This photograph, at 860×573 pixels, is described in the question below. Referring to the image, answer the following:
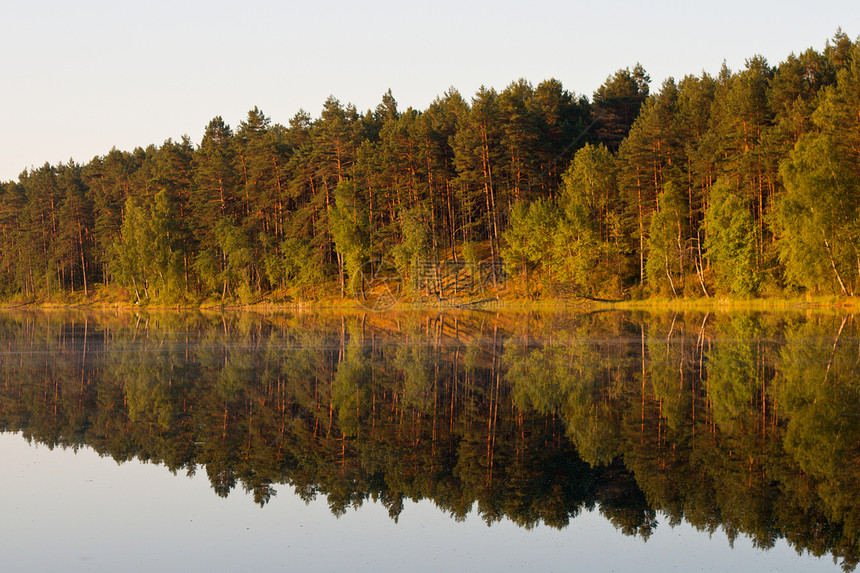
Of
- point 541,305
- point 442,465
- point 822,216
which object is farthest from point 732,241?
point 442,465

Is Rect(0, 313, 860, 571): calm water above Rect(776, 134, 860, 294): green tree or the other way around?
the other way around

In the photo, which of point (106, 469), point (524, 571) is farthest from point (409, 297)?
point (524, 571)

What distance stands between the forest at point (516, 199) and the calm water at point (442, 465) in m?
35.8

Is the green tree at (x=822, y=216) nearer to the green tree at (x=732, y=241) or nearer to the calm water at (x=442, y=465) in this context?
the green tree at (x=732, y=241)

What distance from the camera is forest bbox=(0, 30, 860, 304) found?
58594 millimetres

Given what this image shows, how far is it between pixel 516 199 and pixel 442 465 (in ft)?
221

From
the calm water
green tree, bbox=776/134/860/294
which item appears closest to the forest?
green tree, bbox=776/134/860/294

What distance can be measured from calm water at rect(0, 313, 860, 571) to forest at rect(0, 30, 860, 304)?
3583 cm

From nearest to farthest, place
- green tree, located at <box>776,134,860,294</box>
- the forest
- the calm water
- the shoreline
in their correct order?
the calm water → green tree, located at <box>776,134,860,294</box> → the shoreline → the forest

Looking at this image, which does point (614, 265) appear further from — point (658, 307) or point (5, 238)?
point (5, 238)

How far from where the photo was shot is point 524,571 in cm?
854

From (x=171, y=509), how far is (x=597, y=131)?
8780 centimetres

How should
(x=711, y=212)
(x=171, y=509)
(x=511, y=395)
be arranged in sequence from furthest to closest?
(x=711, y=212) → (x=511, y=395) → (x=171, y=509)

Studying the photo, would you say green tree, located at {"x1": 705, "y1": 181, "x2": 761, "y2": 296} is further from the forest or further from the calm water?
the calm water
